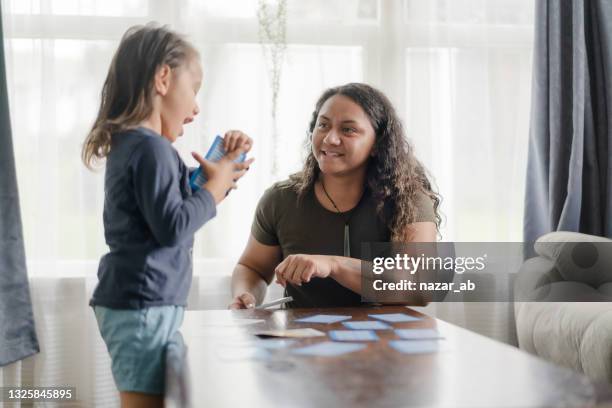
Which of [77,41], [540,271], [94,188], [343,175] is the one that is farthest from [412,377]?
[77,41]

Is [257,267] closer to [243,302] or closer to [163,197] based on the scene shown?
[243,302]

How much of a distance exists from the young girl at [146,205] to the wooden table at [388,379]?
94mm

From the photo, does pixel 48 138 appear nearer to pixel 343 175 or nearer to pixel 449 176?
pixel 343 175

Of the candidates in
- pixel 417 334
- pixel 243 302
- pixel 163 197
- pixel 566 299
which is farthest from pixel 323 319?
pixel 566 299

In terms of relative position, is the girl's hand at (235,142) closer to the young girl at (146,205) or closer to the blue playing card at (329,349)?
the young girl at (146,205)

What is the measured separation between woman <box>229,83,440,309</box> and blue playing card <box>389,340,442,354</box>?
553 millimetres

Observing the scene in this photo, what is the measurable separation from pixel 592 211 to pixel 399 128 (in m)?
1.15

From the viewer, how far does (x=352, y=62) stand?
2680mm

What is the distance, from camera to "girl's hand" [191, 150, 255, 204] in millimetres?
1171

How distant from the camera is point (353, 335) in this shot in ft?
3.89

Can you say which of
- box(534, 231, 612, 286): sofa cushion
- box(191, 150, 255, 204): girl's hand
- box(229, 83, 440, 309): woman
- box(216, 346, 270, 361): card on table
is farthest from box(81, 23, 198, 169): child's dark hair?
box(534, 231, 612, 286): sofa cushion

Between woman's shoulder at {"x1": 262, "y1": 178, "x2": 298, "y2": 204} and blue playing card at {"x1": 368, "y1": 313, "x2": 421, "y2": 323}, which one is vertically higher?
woman's shoulder at {"x1": 262, "y1": 178, "x2": 298, "y2": 204}

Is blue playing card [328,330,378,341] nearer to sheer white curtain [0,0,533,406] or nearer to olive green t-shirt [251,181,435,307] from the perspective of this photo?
olive green t-shirt [251,181,435,307]

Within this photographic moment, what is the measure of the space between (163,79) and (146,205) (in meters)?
0.25
